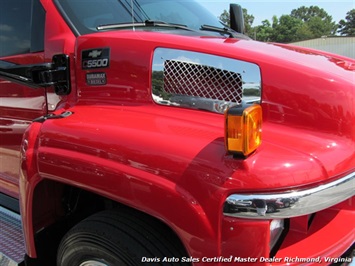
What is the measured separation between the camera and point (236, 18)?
346cm

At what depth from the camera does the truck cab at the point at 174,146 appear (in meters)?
1.42

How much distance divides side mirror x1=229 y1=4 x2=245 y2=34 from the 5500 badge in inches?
69.1

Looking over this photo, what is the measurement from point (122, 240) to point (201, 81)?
0.85 meters

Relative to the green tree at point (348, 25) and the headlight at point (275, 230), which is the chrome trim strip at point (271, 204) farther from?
the green tree at point (348, 25)

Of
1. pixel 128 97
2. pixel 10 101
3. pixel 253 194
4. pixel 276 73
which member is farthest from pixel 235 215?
pixel 10 101

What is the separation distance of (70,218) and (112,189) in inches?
32.9

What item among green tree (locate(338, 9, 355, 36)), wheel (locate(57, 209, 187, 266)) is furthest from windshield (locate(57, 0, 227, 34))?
green tree (locate(338, 9, 355, 36))

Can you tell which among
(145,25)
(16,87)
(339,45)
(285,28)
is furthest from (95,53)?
(285,28)

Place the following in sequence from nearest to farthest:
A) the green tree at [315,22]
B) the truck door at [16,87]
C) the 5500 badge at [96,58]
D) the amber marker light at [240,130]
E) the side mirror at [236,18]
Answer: the amber marker light at [240,130], the 5500 badge at [96,58], the truck door at [16,87], the side mirror at [236,18], the green tree at [315,22]

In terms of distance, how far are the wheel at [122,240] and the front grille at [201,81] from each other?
655 millimetres

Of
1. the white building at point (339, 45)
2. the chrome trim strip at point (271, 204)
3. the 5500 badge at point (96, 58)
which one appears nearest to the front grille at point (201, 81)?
the 5500 badge at point (96, 58)

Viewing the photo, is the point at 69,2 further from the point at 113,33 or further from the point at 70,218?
the point at 70,218

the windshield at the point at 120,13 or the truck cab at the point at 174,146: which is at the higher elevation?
the windshield at the point at 120,13

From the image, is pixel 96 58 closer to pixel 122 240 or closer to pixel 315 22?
pixel 122 240
